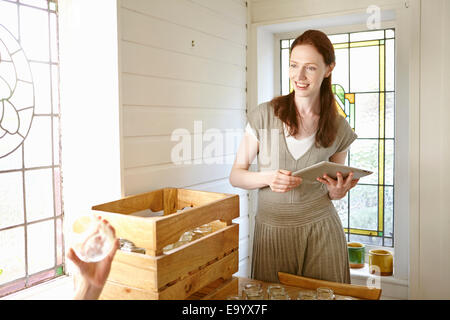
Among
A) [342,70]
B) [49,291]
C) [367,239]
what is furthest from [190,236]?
[342,70]

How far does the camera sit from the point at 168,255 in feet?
4.31

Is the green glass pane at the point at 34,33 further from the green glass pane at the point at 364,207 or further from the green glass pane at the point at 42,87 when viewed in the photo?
the green glass pane at the point at 364,207

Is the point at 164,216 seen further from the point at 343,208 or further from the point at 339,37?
the point at 339,37

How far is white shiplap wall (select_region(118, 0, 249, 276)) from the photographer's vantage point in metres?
1.77

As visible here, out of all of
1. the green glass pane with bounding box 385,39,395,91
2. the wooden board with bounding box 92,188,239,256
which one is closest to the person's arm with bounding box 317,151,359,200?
the wooden board with bounding box 92,188,239,256

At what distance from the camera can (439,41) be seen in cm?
218

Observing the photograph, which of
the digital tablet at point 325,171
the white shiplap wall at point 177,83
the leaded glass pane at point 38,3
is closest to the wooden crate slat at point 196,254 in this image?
the digital tablet at point 325,171

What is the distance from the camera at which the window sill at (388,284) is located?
2.41m

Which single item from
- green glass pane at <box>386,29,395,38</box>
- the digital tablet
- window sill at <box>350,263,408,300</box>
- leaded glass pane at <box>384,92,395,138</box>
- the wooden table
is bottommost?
window sill at <box>350,263,408,300</box>

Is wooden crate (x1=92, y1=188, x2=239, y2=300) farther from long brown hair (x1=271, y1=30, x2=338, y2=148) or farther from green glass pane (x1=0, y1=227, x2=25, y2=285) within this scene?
long brown hair (x1=271, y1=30, x2=338, y2=148)

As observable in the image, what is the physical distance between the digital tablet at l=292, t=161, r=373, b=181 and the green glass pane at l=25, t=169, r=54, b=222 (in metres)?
0.96

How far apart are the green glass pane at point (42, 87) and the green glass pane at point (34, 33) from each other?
0.11ft

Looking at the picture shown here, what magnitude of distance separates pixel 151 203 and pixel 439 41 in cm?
162

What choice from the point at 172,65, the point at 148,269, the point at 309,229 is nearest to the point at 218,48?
the point at 172,65
